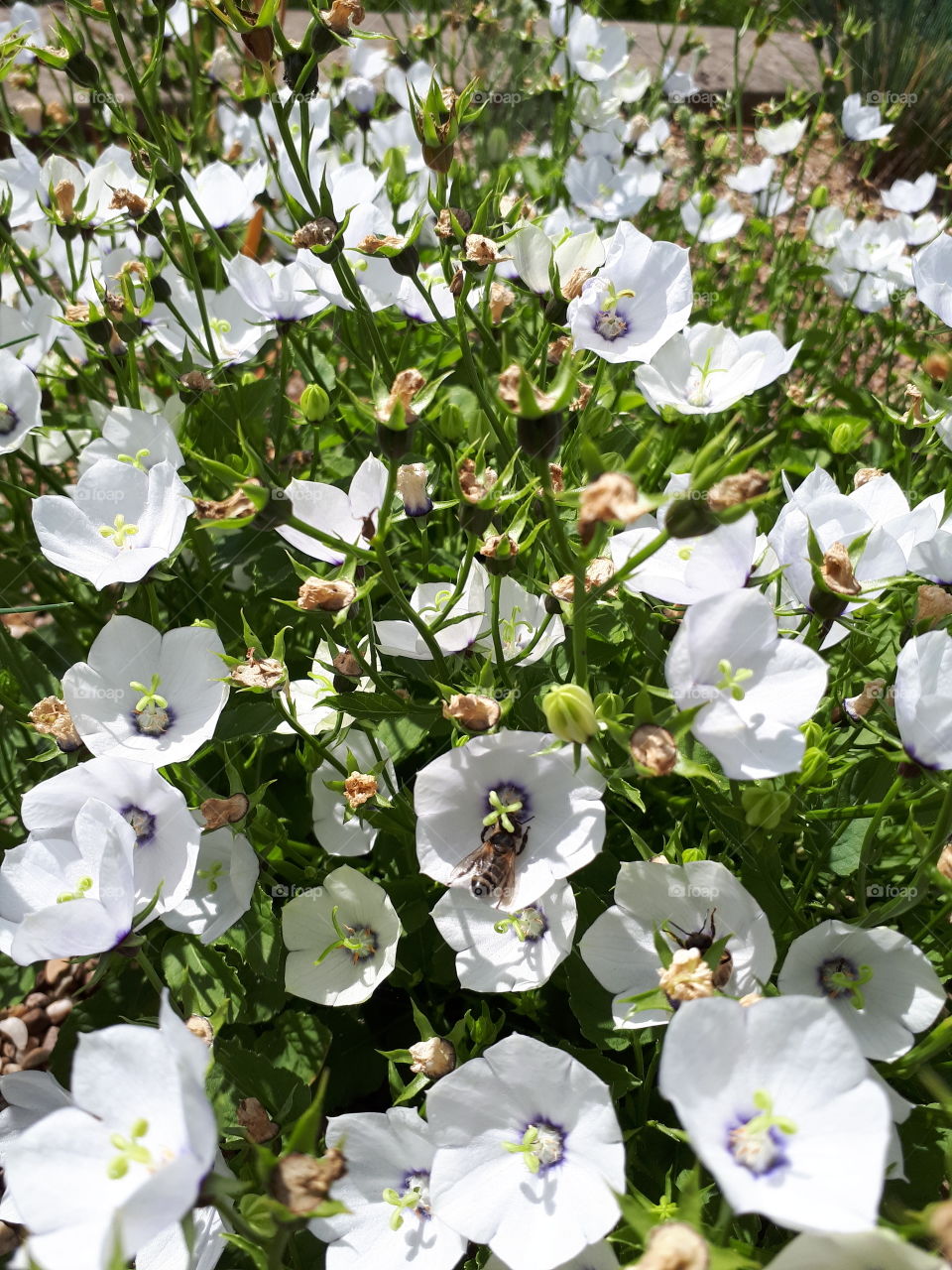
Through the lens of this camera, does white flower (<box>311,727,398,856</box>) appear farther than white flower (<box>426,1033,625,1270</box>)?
Yes

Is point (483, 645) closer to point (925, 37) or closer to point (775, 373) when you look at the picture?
point (775, 373)

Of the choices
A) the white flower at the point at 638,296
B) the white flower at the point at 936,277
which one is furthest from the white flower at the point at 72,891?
the white flower at the point at 936,277

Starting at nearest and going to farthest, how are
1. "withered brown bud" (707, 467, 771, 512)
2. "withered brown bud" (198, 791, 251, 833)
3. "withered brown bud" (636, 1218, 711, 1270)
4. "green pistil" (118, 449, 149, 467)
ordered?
"withered brown bud" (636, 1218, 711, 1270) < "withered brown bud" (707, 467, 771, 512) < "withered brown bud" (198, 791, 251, 833) < "green pistil" (118, 449, 149, 467)

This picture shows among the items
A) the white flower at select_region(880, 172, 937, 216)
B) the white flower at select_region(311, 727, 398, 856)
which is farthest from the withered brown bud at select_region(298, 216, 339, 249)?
the white flower at select_region(880, 172, 937, 216)

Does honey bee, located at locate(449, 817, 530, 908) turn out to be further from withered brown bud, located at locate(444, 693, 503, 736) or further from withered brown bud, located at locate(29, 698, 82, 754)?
withered brown bud, located at locate(29, 698, 82, 754)

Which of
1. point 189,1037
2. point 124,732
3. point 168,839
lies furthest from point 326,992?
point 189,1037

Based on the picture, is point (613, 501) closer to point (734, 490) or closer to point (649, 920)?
point (734, 490)

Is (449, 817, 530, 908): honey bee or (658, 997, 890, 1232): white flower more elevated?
(658, 997, 890, 1232): white flower
